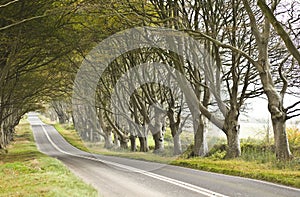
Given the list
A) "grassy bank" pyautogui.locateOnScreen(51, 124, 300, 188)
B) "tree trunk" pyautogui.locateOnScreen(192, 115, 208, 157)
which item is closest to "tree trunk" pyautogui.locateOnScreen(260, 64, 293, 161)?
"grassy bank" pyautogui.locateOnScreen(51, 124, 300, 188)

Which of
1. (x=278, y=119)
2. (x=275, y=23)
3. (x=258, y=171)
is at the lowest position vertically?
(x=258, y=171)

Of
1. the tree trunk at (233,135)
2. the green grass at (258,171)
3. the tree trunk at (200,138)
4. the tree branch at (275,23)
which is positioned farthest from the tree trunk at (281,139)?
the tree trunk at (200,138)

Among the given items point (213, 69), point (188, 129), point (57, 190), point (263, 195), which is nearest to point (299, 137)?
point (213, 69)

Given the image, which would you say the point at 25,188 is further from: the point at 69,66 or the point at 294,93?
the point at 69,66

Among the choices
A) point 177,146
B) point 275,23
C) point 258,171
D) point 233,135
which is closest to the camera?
point 275,23

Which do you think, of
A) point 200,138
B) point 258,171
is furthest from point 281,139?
point 200,138

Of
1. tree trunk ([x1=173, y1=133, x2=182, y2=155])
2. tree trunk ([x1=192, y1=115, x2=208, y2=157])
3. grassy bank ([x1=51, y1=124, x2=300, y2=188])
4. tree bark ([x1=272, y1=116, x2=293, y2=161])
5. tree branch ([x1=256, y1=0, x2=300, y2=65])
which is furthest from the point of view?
tree trunk ([x1=173, y1=133, x2=182, y2=155])

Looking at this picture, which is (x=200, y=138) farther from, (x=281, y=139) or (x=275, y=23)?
(x=275, y=23)

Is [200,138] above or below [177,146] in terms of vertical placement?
above

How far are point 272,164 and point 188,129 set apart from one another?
59.2 ft

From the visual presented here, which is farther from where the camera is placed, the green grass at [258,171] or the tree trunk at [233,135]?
the tree trunk at [233,135]

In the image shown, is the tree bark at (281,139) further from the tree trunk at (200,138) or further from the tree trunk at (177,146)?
the tree trunk at (177,146)

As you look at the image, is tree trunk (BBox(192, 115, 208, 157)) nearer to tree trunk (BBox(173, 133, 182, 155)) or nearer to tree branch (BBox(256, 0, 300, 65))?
tree trunk (BBox(173, 133, 182, 155))

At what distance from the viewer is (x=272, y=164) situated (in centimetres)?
1313
